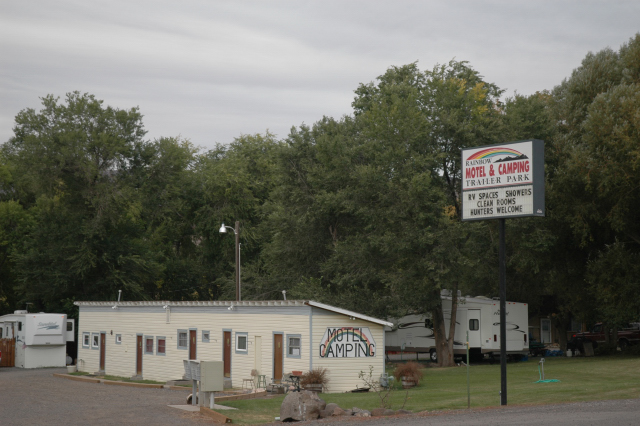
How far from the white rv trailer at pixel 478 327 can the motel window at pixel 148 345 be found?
12886mm

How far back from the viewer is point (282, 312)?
81.4 ft

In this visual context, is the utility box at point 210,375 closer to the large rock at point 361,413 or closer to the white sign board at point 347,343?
the large rock at point 361,413

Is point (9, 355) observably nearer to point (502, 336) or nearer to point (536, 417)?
point (502, 336)

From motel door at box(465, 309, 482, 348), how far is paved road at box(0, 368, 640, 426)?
15.3 metres

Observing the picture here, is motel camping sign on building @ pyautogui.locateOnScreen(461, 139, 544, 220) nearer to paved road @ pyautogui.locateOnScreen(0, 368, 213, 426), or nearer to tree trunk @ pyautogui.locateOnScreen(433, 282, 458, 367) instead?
paved road @ pyautogui.locateOnScreen(0, 368, 213, 426)

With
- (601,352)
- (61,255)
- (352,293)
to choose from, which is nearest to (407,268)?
(352,293)

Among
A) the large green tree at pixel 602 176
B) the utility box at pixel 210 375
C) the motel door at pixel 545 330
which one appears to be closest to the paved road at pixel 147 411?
the utility box at pixel 210 375

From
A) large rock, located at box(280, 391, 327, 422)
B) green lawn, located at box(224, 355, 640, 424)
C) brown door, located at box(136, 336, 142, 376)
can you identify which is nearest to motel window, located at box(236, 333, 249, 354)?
green lawn, located at box(224, 355, 640, 424)

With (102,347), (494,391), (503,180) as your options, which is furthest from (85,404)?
(503,180)

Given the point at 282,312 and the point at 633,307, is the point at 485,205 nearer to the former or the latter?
the point at 282,312

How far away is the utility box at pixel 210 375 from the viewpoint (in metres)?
18.7

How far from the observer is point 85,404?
21.2 metres

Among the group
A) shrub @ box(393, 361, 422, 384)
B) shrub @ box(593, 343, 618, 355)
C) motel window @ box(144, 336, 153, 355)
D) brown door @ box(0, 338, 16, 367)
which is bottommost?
brown door @ box(0, 338, 16, 367)

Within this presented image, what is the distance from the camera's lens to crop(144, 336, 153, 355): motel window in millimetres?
30984
